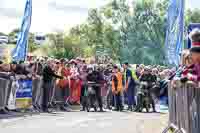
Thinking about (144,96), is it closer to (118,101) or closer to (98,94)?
(118,101)

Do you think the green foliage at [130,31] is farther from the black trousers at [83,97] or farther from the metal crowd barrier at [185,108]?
the metal crowd barrier at [185,108]

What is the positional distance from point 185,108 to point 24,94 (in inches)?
530

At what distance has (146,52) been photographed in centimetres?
8144

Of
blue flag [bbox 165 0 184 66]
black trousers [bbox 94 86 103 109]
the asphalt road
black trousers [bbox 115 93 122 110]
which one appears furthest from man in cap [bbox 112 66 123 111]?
blue flag [bbox 165 0 184 66]

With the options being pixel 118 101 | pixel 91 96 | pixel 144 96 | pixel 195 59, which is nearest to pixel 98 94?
pixel 91 96

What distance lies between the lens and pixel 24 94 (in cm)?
2234

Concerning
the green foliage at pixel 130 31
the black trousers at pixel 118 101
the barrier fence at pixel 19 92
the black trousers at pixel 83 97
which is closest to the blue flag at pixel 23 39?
the barrier fence at pixel 19 92

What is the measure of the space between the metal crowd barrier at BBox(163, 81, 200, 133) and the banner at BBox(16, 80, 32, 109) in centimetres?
1091

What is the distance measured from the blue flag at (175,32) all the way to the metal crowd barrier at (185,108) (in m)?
4.36

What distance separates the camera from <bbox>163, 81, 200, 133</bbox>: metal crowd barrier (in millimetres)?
8523

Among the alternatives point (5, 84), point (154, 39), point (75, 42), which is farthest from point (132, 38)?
point (5, 84)

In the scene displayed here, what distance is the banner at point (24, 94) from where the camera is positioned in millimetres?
22031

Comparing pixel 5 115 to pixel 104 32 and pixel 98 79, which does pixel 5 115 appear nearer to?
pixel 98 79

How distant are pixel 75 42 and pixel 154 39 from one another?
33015mm
